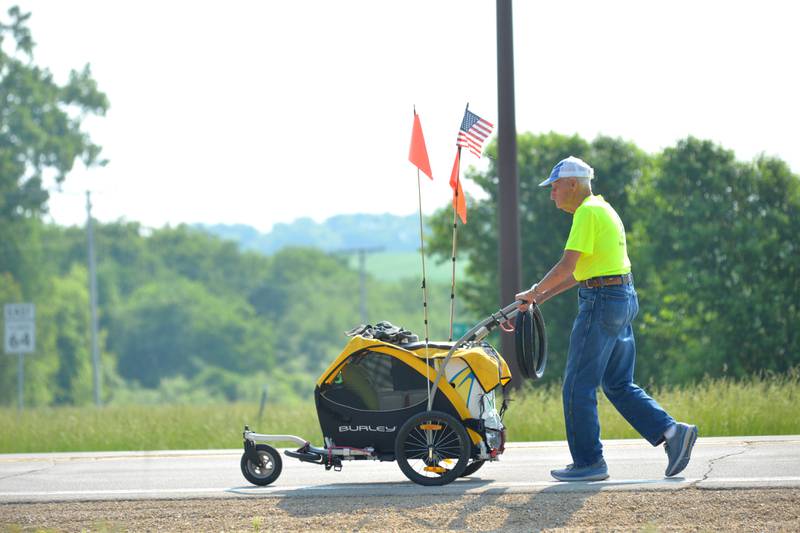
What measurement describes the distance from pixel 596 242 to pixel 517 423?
528 centimetres

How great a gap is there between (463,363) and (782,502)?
229 cm

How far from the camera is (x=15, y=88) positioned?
2724 inches

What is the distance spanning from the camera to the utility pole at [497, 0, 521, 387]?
15.8 metres

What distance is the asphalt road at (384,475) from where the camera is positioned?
336 inches

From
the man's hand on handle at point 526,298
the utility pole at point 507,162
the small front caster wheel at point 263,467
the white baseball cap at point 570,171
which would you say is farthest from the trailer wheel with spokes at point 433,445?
the utility pole at point 507,162

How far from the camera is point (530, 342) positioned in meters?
8.76

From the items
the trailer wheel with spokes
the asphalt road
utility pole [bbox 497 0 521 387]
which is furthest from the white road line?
utility pole [bbox 497 0 521 387]

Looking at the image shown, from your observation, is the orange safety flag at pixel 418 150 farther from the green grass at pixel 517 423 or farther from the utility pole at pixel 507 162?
the utility pole at pixel 507 162

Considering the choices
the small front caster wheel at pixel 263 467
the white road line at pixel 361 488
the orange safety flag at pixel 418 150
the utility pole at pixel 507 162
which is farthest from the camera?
the utility pole at pixel 507 162

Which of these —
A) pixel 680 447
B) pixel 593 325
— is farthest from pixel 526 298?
pixel 680 447

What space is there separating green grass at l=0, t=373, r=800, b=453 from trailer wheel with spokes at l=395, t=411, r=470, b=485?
4.30 metres

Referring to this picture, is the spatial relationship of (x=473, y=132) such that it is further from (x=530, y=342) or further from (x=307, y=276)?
(x=307, y=276)

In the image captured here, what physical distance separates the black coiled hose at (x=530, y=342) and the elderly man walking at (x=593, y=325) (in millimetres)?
217

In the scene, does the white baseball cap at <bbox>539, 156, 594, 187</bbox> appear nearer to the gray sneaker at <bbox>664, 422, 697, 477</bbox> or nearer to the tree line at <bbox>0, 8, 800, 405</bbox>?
the gray sneaker at <bbox>664, 422, 697, 477</bbox>
